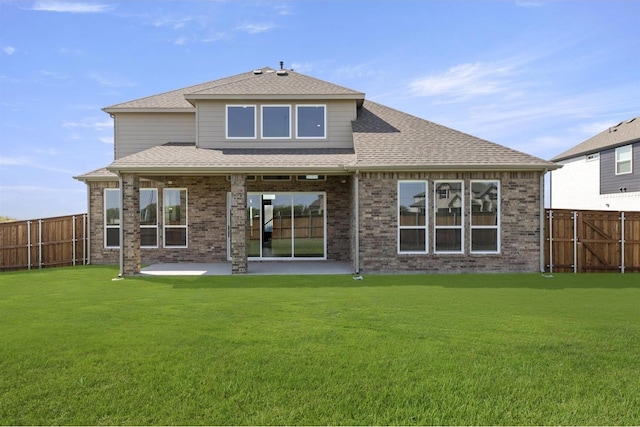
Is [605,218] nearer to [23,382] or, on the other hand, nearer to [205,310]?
[205,310]

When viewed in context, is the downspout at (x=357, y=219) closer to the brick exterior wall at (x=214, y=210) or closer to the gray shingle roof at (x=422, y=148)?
the gray shingle roof at (x=422, y=148)

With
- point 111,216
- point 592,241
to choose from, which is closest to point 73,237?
point 111,216

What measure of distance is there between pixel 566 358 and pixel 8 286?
12747mm

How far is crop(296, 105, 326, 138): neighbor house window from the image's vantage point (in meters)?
15.9

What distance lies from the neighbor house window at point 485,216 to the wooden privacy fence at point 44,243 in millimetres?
13450

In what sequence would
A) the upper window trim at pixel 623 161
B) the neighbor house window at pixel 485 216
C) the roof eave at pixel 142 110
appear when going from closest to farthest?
the neighbor house window at pixel 485 216 < the roof eave at pixel 142 110 < the upper window trim at pixel 623 161

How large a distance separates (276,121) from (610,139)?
19.7 m

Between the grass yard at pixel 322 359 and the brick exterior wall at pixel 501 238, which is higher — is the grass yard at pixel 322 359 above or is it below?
below

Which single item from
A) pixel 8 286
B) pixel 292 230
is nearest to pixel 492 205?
pixel 292 230

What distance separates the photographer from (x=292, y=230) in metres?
16.3

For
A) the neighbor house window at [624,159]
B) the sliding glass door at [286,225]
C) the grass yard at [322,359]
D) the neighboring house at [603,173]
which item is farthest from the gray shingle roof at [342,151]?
the neighbor house window at [624,159]

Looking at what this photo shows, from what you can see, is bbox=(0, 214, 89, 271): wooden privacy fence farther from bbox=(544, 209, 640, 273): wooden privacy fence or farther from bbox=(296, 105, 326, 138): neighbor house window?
bbox=(544, 209, 640, 273): wooden privacy fence

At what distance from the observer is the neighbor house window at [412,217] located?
519 inches

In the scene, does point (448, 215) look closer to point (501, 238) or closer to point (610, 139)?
point (501, 238)
